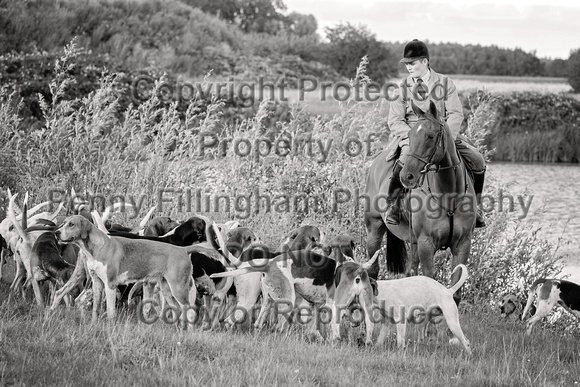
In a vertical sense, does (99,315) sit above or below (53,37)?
below

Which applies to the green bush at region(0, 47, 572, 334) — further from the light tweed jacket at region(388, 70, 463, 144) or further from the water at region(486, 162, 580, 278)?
the water at region(486, 162, 580, 278)

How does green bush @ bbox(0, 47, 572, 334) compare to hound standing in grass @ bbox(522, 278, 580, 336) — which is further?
green bush @ bbox(0, 47, 572, 334)

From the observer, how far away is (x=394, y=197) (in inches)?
357

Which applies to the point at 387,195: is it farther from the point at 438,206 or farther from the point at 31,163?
the point at 31,163

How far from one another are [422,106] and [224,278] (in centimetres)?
298

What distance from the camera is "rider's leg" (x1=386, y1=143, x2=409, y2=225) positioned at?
891 centimetres

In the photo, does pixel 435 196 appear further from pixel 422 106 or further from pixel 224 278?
pixel 224 278

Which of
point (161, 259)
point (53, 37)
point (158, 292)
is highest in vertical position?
point (53, 37)

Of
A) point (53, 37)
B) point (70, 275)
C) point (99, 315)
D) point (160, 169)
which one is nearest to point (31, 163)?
point (160, 169)

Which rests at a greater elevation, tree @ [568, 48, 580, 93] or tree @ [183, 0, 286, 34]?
tree @ [183, 0, 286, 34]

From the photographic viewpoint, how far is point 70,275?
27.0 feet

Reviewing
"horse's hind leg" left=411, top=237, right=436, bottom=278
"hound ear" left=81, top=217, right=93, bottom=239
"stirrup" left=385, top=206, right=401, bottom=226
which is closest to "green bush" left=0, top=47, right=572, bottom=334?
"stirrup" left=385, top=206, right=401, bottom=226

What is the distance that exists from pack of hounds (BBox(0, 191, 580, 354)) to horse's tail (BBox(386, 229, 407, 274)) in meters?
1.69

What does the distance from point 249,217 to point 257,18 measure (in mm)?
48786
